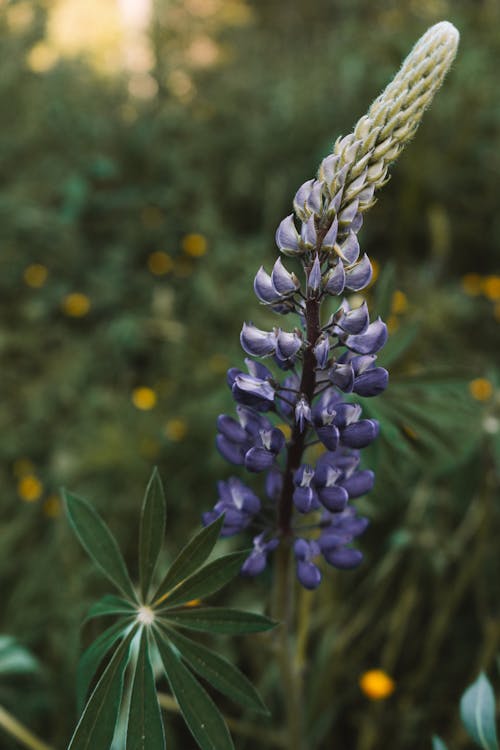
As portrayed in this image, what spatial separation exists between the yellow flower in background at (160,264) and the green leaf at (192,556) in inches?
91.3

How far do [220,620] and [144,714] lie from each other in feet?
0.51

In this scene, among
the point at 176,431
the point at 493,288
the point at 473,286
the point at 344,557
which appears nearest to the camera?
the point at 344,557

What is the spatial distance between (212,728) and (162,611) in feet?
0.56

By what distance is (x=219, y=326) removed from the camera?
2.91m

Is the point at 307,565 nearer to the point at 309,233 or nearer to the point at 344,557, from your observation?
the point at 344,557

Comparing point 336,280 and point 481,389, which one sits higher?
point 481,389

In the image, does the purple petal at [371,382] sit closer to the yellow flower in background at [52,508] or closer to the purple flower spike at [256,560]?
the purple flower spike at [256,560]

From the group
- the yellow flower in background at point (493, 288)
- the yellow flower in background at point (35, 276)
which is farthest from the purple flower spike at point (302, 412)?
the yellow flower in background at point (35, 276)

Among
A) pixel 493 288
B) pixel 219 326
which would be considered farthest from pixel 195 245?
pixel 493 288

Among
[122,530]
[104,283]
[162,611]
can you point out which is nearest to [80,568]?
[122,530]

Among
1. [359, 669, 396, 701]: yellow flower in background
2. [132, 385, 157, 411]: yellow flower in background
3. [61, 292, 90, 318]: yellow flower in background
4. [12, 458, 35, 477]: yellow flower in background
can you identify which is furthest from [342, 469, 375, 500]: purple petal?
[61, 292, 90, 318]: yellow flower in background

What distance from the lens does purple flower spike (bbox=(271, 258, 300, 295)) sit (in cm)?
95

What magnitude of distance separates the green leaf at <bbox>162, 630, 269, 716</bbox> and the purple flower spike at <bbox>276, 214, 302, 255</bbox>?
0.55 meters

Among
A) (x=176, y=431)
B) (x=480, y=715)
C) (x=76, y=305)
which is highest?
(x=76, y=305)
